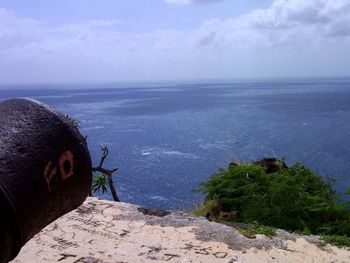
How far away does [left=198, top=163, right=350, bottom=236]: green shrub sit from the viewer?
6320 millimetres

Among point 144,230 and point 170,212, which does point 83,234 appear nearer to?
point 144,230

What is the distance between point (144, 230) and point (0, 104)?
3.51 metres

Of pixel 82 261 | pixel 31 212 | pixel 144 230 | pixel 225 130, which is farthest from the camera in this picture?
pixel 225 130

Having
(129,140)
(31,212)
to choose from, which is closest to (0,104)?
(31,212)

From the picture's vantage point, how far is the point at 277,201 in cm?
669

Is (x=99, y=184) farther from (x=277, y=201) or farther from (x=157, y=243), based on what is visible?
(x=157, y=243)

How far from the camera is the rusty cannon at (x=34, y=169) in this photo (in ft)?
5.90

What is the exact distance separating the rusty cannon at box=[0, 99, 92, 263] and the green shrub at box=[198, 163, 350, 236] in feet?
14.4

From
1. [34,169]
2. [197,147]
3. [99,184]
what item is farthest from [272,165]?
[197,147]

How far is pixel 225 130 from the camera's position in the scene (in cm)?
4131

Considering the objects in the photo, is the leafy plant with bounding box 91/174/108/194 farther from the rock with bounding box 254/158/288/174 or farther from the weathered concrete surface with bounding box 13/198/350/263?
the weathered concrete surface with bounding box 13/198/350/263

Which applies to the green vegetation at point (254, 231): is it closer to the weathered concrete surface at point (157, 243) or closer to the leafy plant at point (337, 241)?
the weathered concrete surface at point (157, 243)

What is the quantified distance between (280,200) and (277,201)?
46 millimetres

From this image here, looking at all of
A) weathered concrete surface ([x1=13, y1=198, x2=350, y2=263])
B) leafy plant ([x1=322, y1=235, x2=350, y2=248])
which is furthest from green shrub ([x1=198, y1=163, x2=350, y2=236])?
weathered concrete surface ([x1=13, y1=198, x2=350, y2=263])
